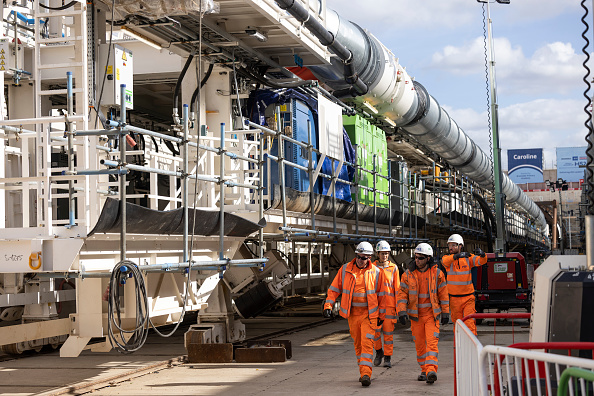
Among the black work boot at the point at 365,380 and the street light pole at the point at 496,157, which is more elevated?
the street light pole at the point at 496,157

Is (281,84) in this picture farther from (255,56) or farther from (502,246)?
(502,246)

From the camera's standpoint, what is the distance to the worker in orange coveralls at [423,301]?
9828mm

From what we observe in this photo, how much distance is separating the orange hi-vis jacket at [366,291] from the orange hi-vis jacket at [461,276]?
2.23 meters

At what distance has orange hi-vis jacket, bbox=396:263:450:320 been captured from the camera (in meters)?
9.93

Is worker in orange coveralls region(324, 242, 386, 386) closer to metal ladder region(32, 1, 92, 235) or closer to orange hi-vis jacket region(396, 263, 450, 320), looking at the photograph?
orange hi-vis jacket region(396, 263, 450, 320)

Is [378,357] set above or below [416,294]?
below

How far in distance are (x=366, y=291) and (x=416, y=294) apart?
0.73 m

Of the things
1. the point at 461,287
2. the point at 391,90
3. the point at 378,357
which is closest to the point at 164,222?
the point at 378,357

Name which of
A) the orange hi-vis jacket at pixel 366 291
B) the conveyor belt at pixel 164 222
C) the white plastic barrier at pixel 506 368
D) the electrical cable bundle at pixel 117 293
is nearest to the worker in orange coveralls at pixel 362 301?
the orange hi-vis jacket at pixel 366 291

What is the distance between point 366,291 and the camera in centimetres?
966

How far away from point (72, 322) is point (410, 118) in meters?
12.2

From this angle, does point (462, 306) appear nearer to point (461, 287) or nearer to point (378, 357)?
point (461, 287)

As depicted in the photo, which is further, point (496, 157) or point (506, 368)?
point (496, 157)

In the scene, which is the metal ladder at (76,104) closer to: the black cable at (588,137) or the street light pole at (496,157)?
the black cable at (588,137)
